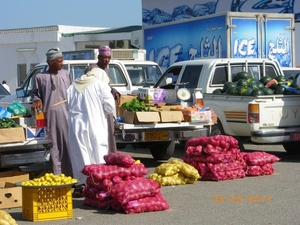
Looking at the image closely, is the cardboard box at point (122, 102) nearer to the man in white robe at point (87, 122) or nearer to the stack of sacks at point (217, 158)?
the stack of sacks at point (217, 158)

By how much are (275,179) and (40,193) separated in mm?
4274

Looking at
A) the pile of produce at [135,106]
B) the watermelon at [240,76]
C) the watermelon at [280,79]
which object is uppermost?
the watermelon at [240,76]

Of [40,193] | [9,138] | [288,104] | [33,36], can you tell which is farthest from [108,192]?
[33,36]

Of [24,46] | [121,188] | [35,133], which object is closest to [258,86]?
[35,133]

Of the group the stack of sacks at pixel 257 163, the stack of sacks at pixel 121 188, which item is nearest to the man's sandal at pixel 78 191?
the stack of sacks at pixel 121 188

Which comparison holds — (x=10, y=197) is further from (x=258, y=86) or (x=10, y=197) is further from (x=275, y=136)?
(x=258, y=86)

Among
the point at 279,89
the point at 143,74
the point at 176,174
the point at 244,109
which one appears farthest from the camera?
the point at 143,74

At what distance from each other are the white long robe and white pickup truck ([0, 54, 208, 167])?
0.86 m

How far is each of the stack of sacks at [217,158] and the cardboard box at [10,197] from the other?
3.11 meters

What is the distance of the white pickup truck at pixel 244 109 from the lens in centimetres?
1249

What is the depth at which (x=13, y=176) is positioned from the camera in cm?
952

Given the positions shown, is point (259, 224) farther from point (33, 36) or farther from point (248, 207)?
point (33, 36)

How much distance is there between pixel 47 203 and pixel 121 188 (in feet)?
3.01

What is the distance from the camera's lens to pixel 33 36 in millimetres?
38469
